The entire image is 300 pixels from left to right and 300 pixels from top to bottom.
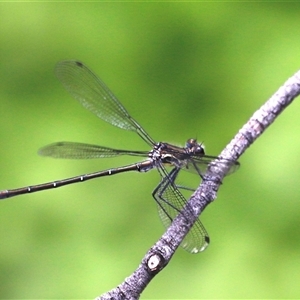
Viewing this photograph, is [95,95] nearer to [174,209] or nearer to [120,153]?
[120,153]

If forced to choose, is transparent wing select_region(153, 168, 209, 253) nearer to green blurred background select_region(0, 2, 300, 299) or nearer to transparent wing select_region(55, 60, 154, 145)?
transparent wing select_region(55, 60, 154, 145)

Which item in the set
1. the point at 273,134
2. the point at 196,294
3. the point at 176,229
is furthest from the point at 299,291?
the point at 176,229

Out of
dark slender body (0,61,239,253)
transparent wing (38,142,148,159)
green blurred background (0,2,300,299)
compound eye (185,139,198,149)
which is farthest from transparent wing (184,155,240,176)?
green blurred background (0,2,300,299)

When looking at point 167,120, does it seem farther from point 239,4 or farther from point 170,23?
point 239,4

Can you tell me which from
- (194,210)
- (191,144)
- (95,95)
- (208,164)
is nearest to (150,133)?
(95,95)

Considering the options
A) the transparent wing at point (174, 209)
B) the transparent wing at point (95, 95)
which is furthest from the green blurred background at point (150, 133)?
the transparent wing at point (174, 209)

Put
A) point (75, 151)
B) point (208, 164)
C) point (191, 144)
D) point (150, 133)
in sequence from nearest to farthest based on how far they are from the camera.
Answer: point (208, 164)
point (191, 144)
point (75, 151)
point (150, 133)
